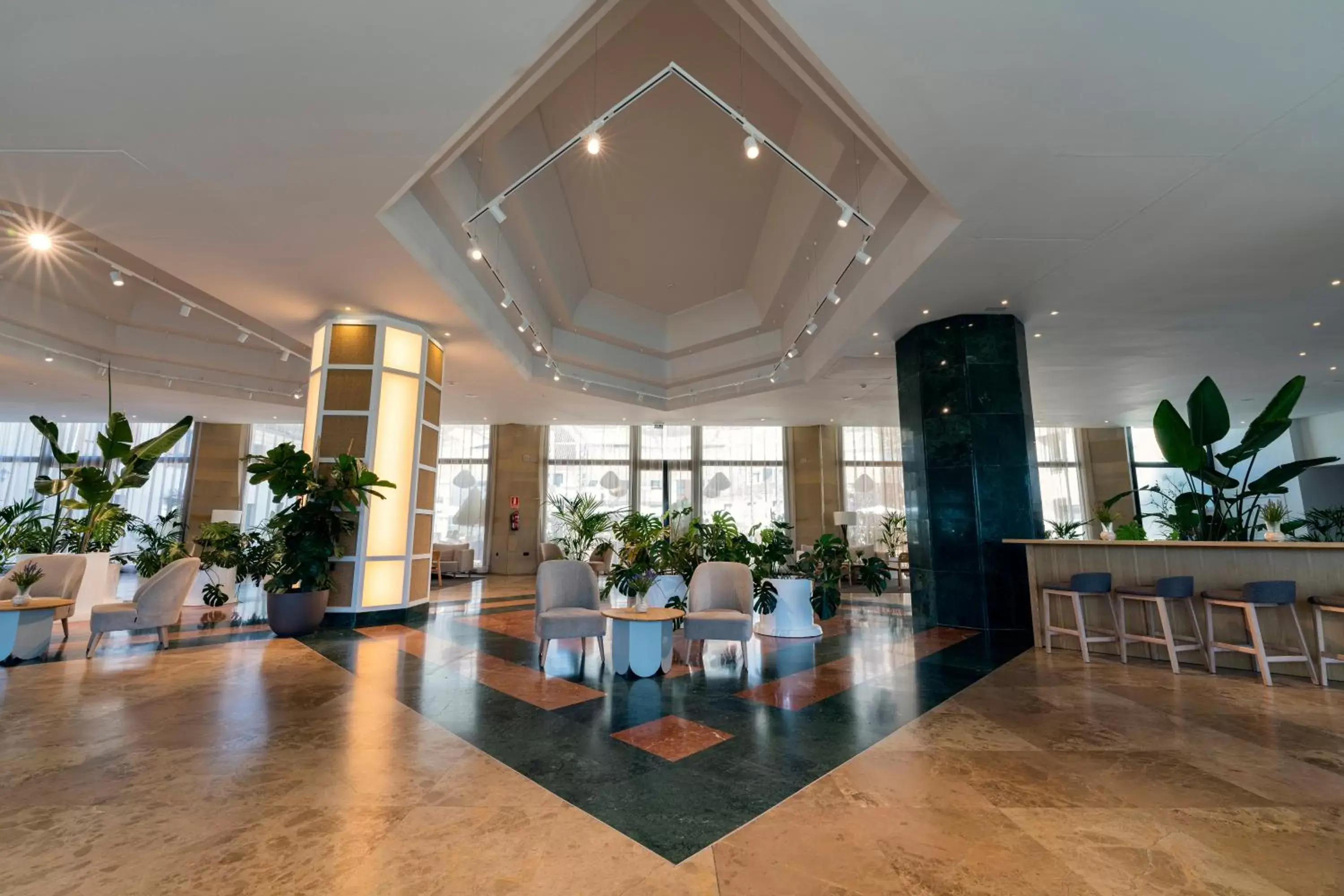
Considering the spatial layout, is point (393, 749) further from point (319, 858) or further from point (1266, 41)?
point (1266, 41)

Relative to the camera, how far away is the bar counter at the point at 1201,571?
4492 millimetres

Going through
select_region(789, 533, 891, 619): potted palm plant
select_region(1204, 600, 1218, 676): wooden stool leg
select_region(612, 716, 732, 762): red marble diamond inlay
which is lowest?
select_region(612, 716, 732, 762): red marble diamond inlay

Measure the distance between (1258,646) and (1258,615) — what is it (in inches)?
22.0

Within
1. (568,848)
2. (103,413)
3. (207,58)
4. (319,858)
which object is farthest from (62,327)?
(568,848)

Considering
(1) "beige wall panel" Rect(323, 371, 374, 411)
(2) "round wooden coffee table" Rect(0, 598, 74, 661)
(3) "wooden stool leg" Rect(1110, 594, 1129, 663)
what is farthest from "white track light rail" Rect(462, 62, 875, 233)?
(2) "round wooden coffee table" Rect(0, 598, 74, 661)

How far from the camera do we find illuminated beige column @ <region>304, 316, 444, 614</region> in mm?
6801

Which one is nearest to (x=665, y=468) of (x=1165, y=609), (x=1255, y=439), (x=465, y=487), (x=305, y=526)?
(x=465, y=487)

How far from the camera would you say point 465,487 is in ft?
47.9

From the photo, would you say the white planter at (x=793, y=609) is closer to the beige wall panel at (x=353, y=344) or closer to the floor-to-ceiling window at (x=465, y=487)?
the beige wall panel at (x=353, y=344)

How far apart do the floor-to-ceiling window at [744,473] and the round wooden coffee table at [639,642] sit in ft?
33.9

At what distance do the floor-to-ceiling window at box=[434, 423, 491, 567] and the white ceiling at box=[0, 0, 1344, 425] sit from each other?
8.32m

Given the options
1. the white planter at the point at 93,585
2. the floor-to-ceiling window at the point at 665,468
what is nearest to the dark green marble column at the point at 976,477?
the floor-to-ceiling window at the point at 665,468

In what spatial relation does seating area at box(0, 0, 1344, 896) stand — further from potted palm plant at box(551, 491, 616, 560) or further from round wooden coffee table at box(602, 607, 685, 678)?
potted palm plant at box(551, 491, 616, 560)

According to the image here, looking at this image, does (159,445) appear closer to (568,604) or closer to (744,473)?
(568,604)
